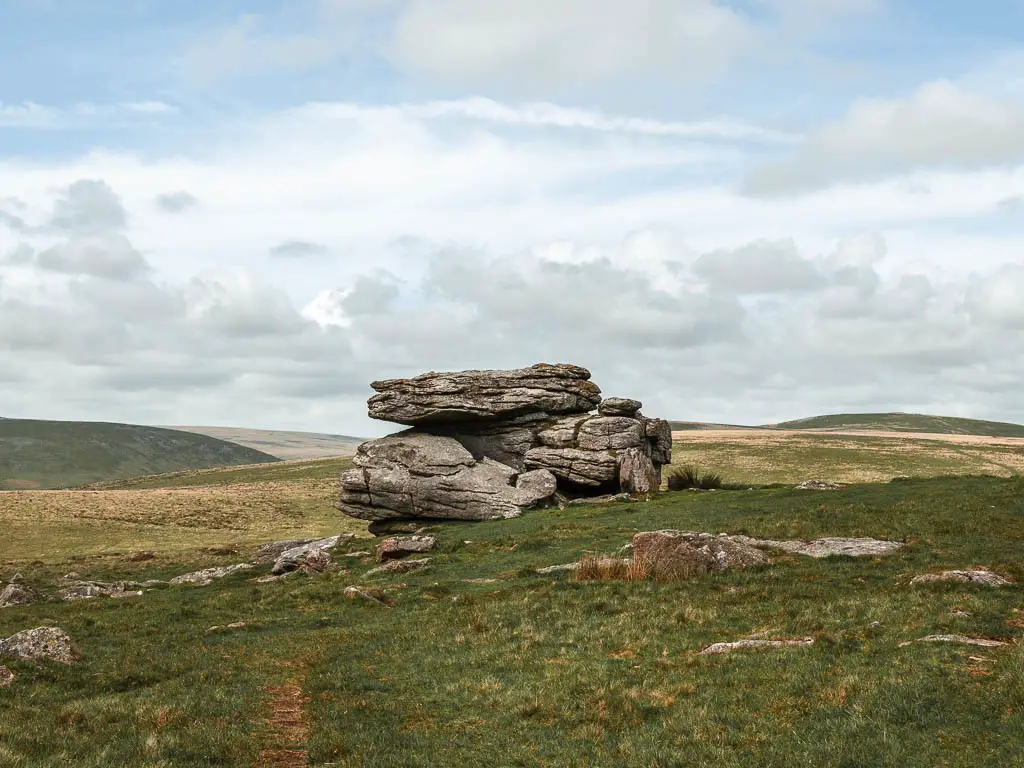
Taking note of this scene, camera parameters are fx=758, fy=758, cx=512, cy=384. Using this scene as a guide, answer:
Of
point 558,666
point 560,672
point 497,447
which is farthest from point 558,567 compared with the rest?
point 497,447

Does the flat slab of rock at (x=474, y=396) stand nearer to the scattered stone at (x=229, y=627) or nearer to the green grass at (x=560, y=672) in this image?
the green grass at (x=560, y=672)

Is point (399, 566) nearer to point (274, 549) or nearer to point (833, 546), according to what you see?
point (274, 549)

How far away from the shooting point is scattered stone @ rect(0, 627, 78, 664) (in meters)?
20.1

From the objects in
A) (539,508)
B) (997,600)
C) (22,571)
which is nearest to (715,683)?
(997,600)

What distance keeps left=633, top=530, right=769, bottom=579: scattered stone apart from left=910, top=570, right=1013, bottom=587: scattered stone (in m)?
6.18

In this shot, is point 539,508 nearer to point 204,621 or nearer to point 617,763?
point 204,621

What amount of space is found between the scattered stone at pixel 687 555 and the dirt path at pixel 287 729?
13.8 m

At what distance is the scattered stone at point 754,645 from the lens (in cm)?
1789

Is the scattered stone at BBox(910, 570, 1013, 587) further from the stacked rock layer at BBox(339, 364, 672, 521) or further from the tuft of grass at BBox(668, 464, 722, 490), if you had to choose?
the tuft of grass at BBox(668, 464, 722, 490)

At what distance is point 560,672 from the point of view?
17906 millimetres

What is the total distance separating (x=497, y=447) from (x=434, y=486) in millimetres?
9067

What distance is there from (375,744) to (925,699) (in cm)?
986

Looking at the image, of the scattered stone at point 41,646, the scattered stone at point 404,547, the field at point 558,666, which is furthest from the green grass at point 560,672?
the scattered stone at point 404,547

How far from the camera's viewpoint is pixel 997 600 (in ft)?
65.3
